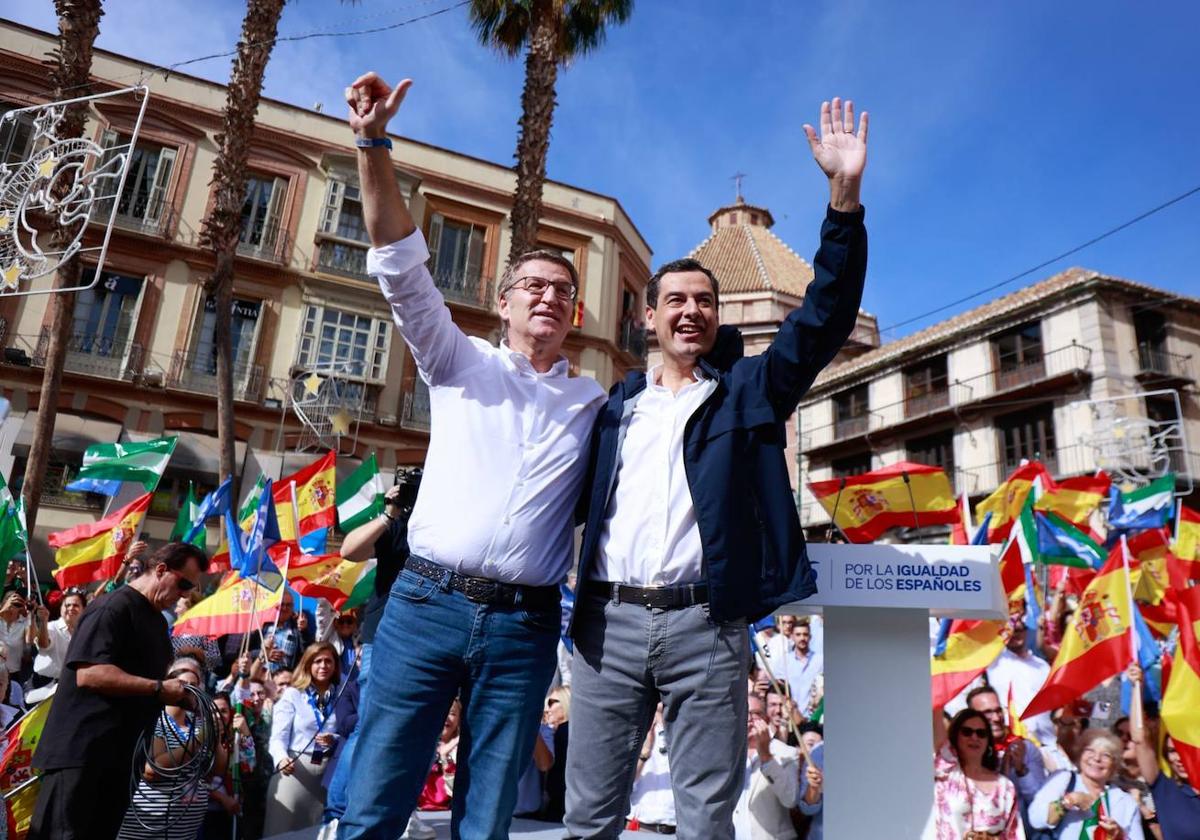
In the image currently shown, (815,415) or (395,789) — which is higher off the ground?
(815,415)

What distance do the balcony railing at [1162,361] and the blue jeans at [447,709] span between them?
97.6 ft

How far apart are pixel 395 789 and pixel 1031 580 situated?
9.45 meters

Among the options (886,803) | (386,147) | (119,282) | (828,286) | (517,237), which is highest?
(119,282)

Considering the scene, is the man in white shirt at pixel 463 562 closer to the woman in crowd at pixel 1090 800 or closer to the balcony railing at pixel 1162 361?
the woman in crowd at pixel 1090 800

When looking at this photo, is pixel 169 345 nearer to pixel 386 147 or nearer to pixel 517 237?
pixel 517 237

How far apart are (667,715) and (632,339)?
956 inches

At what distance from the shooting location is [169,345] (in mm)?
20750

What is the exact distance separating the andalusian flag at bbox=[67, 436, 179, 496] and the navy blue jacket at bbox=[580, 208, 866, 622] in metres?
10.5

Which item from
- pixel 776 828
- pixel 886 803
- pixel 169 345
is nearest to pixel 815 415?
pixel 169 345

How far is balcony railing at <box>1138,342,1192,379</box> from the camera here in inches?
1059

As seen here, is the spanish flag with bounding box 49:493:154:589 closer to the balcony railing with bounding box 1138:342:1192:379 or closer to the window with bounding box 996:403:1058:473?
the window with bounding box 996:403:1058:473

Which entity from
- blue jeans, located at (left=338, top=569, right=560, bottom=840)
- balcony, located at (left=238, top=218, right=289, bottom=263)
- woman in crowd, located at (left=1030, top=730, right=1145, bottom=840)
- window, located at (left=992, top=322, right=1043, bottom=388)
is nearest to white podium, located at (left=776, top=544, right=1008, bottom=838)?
blue jeans, located at (left=338, top=569, right=560, bottom=840)

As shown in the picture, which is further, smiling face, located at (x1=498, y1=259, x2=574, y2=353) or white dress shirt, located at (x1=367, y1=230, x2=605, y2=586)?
smiling face, located at (x1=498, y1=259, x2=574, y2=353)

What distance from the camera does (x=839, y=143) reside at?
2488 mm
